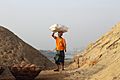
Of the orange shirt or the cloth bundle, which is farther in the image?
the orange shirt

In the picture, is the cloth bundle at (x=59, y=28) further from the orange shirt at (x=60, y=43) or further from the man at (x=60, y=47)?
the orange shirt at (x=60, y=43)

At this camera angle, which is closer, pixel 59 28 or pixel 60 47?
pixel 59 28

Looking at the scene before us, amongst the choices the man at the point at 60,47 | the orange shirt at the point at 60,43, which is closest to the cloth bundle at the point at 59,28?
the man at the point at 60,47

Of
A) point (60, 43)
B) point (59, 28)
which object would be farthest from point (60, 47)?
point (59, 28)

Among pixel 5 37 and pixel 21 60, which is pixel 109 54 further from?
pixel 5 37

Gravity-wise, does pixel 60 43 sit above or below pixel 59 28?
below

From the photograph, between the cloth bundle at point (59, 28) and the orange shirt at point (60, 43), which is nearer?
the cloth bundle at point (59, 28)

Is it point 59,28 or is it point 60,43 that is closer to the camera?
point 59,28

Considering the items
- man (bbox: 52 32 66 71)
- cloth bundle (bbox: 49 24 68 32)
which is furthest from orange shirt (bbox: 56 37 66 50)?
cloth bundle (bbox: 49 24 68 32)

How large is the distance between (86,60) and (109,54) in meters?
2.96

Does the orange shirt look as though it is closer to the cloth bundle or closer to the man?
the man

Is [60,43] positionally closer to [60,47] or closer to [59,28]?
[60,47]

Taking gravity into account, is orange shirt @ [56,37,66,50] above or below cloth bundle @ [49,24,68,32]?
below

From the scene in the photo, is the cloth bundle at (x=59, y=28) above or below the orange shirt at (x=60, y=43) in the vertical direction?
above
